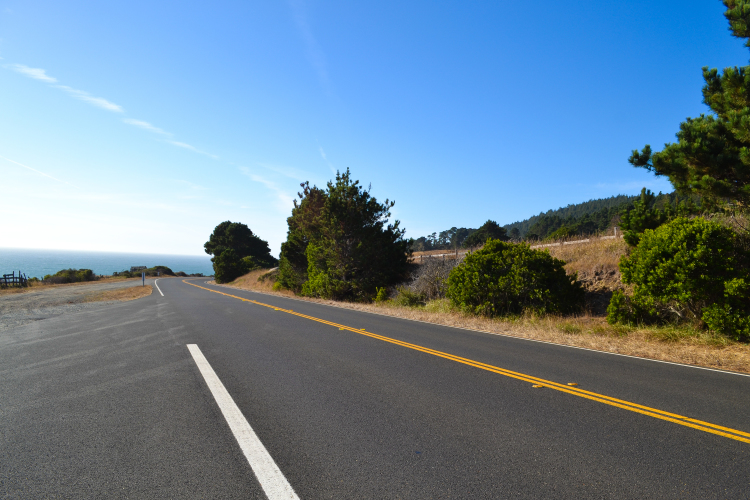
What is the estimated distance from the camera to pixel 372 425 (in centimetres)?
416

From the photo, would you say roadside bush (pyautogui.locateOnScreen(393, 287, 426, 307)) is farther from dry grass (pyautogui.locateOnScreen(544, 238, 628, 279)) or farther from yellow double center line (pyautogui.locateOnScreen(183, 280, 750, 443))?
yellow double center line (pyautogui.locateOnScreen(183, 280, 750, 443))

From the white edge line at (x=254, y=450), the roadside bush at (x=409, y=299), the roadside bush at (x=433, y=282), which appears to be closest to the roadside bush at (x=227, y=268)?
the roadside bush at (x=433, y=282)

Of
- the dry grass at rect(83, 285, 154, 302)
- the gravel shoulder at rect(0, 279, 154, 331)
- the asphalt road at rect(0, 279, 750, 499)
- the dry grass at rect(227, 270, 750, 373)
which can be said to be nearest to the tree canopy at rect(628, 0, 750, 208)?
the dry grass at rect(227, 270, 750, 373)

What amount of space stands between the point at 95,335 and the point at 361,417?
29.9ft

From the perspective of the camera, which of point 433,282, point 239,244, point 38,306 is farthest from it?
point 239,244

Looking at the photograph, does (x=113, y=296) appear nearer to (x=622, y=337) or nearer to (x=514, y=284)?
(x=514, y=284)

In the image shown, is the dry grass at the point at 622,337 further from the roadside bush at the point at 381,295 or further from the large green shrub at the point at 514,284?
the roadside bush at the point at 381,295

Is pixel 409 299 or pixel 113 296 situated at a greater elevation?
pixel 113 296

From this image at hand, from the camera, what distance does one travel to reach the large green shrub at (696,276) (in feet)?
28.5

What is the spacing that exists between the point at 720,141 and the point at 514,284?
268 inches

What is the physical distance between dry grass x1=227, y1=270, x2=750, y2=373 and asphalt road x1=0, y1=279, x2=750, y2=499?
3.19 feet

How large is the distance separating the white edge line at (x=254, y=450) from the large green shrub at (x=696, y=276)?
32.7 feet

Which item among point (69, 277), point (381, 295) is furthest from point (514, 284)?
point (69, 277)

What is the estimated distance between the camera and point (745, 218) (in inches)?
412
